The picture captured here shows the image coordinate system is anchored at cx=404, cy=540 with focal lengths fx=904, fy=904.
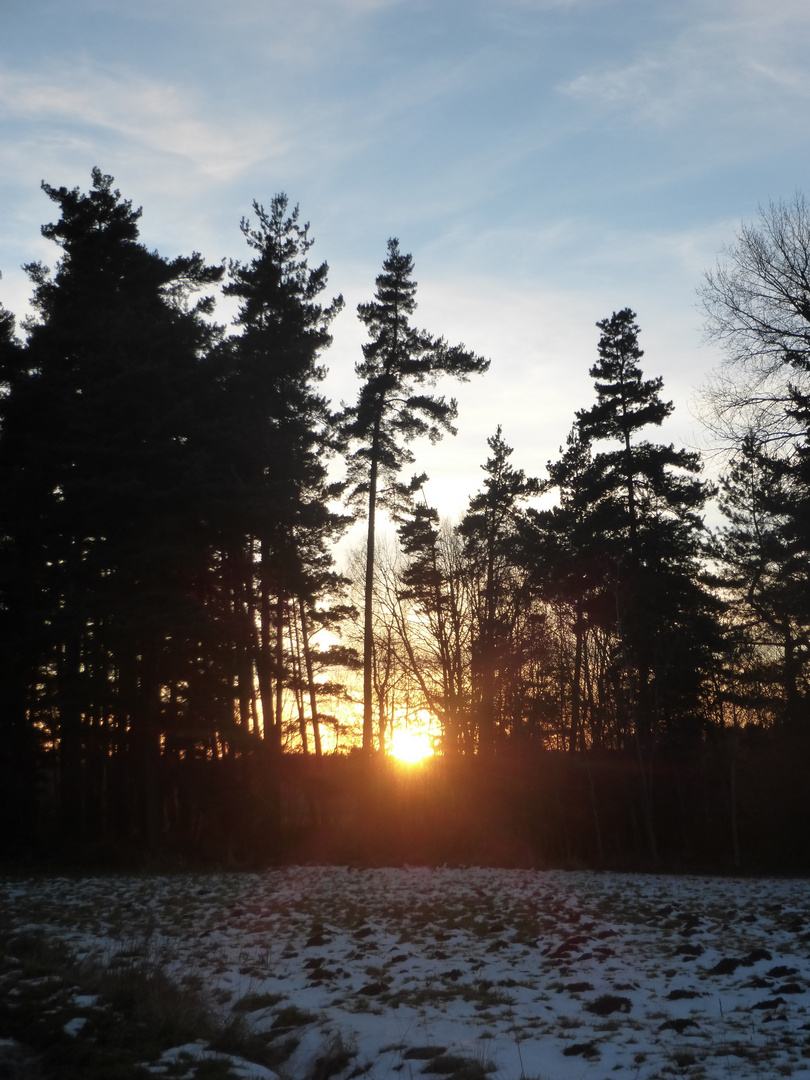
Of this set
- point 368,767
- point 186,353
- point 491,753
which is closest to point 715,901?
point 368,767

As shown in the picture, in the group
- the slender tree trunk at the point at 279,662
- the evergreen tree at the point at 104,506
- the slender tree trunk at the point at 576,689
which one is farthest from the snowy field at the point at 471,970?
the slender tree trunk at the point at 576,689

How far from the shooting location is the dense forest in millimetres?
24672

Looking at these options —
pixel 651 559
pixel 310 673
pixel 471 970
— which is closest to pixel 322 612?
pixel 310 673

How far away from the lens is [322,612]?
107 ft

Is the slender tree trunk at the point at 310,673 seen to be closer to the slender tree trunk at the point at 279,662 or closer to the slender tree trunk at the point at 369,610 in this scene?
the slender tree trunk at the point at 279,662

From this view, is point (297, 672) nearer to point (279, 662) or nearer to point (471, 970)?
point (279, 662)

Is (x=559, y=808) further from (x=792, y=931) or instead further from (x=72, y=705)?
(x=792, y=931)

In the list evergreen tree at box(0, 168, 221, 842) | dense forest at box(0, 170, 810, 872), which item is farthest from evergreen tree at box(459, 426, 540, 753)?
evergreen tree at box(0, 168, 221, 842)

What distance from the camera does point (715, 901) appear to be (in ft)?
53.7

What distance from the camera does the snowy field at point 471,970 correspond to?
6652 mm

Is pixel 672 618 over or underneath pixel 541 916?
over

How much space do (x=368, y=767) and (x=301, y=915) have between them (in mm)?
14617

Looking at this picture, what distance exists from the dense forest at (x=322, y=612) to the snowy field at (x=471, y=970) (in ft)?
24.7

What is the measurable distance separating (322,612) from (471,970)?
22810mm
